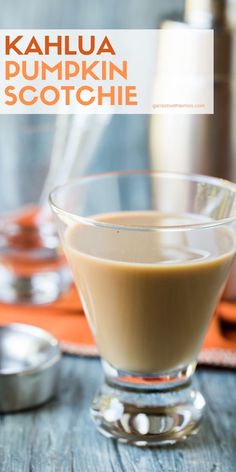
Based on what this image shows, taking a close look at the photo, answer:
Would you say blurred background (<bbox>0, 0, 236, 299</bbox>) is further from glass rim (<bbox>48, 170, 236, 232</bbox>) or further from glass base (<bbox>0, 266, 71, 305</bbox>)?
glass rim (<bbox>48, 170, 236, 232</bbox>)

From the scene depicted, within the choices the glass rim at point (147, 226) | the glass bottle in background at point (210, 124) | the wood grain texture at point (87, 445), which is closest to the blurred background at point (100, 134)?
the glass bottle in background at point (210, 124)

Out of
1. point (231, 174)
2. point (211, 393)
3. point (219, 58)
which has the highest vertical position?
point (219, 58)

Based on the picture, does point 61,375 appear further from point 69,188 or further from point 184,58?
point 184,58

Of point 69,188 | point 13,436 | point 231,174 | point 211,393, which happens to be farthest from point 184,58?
point 13,436

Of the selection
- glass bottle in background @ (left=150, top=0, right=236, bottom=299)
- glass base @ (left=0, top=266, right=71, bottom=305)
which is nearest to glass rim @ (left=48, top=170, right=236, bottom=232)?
glass bottle in background @ (left=150, top=0, right=236, bottom=299)

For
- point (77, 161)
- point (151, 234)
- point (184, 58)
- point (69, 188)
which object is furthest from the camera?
point (77, 161)

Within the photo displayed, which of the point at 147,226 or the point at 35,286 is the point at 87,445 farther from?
the point at 35,286
